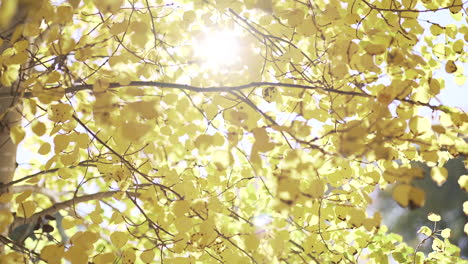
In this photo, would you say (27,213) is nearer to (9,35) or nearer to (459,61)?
(9,35)

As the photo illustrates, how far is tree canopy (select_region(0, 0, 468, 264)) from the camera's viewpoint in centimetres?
152

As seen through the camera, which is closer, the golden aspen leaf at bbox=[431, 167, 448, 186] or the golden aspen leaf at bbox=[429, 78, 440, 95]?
the golden aspen leaf at bbox=[431, 167, 448, 186]

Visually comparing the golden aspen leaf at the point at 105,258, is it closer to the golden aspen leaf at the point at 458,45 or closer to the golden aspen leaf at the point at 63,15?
the golden aspen leaf at the point at 63,15

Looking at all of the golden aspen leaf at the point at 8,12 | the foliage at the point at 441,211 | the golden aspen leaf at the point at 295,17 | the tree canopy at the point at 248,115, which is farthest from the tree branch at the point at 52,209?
the foliage at the point at 441,211

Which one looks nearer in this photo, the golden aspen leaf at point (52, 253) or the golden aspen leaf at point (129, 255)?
the golden aspen leaf at point (52, 253)

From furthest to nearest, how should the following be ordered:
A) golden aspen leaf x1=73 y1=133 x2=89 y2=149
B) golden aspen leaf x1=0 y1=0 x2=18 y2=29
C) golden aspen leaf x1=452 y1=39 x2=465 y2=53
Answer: golden aspen leaf x1=452 y1=39 x2=465 y2=53, golden aspen leaf x1=73 y1=133 x2=89 y2=149, golden aspen leaf x1=0 y1=0 x2=18 y2=29

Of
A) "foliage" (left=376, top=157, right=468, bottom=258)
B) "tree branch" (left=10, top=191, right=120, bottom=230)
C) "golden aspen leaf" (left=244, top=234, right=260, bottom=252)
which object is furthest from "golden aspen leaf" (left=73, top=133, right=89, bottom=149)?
"foliage" (left=376, top=157, right=468, bottom=258)

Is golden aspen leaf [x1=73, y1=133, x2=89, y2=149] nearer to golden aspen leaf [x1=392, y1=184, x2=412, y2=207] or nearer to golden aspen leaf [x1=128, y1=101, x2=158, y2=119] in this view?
golden aspen leaf [x1=128, y1=101, x2=158, y2=119]

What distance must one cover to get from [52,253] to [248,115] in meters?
1.06

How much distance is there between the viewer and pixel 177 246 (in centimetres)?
216

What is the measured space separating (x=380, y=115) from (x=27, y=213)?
5.73ft

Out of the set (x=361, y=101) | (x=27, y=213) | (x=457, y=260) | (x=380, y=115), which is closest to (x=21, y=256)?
(x=27, y=213)

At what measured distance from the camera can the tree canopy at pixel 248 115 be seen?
1517mm

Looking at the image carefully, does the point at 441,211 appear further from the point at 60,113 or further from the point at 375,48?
the point at 60,113
